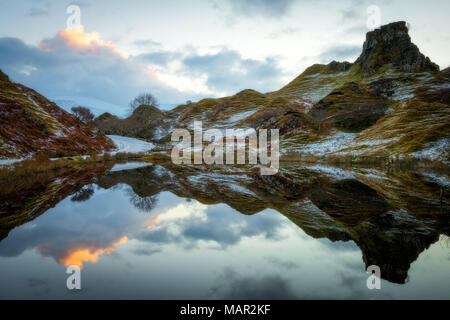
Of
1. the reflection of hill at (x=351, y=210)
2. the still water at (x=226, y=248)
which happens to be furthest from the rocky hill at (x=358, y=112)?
the still water at (x=226, y=248)

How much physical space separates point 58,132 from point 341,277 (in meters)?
54.5

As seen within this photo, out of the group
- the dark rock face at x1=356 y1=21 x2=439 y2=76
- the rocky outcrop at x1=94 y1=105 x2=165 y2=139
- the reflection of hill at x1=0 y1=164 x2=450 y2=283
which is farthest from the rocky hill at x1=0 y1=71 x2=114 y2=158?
the dark rock face at x1=356 y1=21 x2=439 y2=76

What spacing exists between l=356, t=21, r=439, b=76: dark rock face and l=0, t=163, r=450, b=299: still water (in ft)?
414

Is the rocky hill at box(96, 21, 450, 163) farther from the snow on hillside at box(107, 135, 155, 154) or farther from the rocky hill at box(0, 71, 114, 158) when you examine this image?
the rocky hill at box(0, 71, 114, 158)

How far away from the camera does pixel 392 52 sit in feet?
366

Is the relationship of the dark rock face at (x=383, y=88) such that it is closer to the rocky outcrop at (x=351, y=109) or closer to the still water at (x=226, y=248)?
the rocky outcrop at (x=351, y=109)

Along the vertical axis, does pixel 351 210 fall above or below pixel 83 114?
below

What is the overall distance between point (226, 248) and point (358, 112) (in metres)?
76.2

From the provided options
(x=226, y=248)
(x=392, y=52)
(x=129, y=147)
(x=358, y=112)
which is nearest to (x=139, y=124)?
(x=129, y=147)

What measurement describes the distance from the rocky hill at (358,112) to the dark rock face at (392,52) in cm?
35

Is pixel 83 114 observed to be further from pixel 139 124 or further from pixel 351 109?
pixel 351 109

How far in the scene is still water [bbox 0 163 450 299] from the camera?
4211 mm

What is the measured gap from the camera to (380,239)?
21.0 feet

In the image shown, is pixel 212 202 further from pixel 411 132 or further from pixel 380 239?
pixel 411 132
